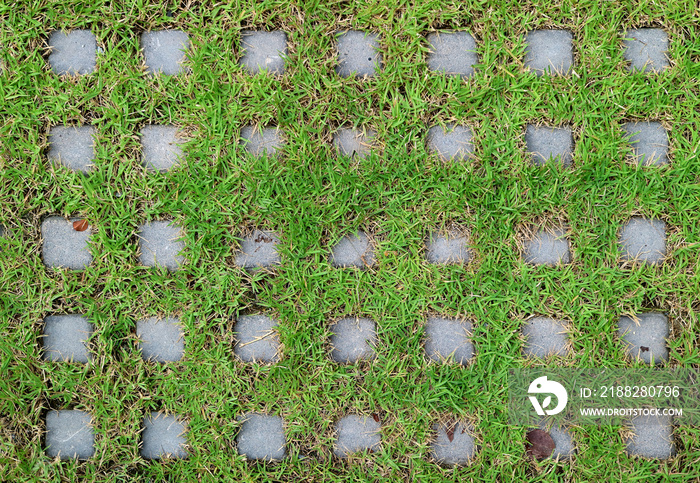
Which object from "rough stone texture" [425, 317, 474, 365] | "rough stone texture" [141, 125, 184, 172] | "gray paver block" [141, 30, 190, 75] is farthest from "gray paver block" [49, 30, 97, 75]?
"rough stone texture" [425, 317, 474, 365]

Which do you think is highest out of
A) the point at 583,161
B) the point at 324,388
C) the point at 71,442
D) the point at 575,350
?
the point at 583,161

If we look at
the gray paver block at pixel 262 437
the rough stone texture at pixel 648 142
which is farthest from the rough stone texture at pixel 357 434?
the rough stone texture at pixel 648 142

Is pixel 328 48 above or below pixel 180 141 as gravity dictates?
above

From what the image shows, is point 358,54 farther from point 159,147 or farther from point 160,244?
point 160,244

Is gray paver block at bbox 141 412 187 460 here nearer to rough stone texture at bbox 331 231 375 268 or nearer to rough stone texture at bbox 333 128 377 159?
rough stone texture at bbox 331 231 375 268

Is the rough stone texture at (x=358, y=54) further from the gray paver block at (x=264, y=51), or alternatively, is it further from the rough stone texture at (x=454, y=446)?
the rough stone texture at (x=454, y=446)

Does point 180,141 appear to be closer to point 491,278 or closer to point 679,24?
point 491,278

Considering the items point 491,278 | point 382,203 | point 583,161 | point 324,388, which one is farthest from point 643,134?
point 324,388
